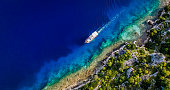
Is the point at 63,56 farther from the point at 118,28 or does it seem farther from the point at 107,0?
the point at 107,0

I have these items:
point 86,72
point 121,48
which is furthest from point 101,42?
point 86,72

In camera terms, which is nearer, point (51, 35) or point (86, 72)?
point (86, 72)

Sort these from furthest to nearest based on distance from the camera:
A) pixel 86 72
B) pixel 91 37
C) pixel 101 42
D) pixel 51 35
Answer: pixel 51 35 → pixel 101 42 → pixel 91 37 → pixel 86 72

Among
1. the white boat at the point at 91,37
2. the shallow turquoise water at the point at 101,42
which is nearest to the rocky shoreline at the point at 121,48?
the shallow turquoise water at the point at 101,42

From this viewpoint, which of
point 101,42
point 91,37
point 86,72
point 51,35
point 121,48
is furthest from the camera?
point 51,35

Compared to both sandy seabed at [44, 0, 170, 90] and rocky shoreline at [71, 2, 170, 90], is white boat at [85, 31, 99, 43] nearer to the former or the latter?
sandy seabed at [44, 0, 170, 90]

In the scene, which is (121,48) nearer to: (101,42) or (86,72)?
(101,42)

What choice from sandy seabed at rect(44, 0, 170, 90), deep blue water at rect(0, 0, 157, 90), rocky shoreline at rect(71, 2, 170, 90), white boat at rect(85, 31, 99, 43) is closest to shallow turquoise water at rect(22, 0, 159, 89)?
deep blue water at rect(0, 0, 157, 90)
